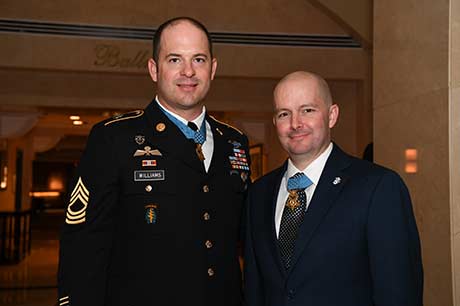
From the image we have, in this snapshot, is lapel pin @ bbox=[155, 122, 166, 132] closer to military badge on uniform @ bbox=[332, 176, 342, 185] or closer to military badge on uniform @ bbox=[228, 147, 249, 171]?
military badge on uniform @ bbox=[228, 147, 249, 171]

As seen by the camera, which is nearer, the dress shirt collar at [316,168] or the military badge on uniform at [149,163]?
the dress shirt collar at [316,168]

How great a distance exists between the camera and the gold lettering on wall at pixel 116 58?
757 cm

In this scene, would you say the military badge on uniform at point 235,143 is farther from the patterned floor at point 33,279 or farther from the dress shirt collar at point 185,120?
the patterned floor at point 33,279

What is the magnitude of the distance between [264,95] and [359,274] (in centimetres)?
Answer: 739

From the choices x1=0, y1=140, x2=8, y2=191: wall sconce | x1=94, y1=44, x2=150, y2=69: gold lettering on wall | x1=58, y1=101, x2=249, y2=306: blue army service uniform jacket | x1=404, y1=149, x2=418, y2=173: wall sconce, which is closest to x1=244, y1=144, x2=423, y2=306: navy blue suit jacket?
x1=58, y1=101, x2=249, y2=306: blue army service uniform jacket

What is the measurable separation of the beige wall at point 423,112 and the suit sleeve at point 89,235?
4.91 feet

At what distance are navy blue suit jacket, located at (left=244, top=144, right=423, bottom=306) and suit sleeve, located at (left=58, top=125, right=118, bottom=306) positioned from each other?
1.90 feet

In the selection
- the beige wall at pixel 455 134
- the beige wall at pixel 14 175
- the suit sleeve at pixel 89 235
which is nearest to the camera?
the suit sleeve at pixel 89 235

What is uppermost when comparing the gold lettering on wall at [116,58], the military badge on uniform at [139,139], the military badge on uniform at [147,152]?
the gold lettering on wall at [116,58]

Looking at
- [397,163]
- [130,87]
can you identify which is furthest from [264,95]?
[397,163]

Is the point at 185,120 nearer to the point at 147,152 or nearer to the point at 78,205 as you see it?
the point at 147,152

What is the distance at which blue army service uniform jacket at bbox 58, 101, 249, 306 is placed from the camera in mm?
1802

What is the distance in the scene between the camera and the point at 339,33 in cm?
820

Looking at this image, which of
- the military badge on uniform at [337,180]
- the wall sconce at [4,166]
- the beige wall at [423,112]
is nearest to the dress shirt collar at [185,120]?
the military badge on uniform at [337,180]
